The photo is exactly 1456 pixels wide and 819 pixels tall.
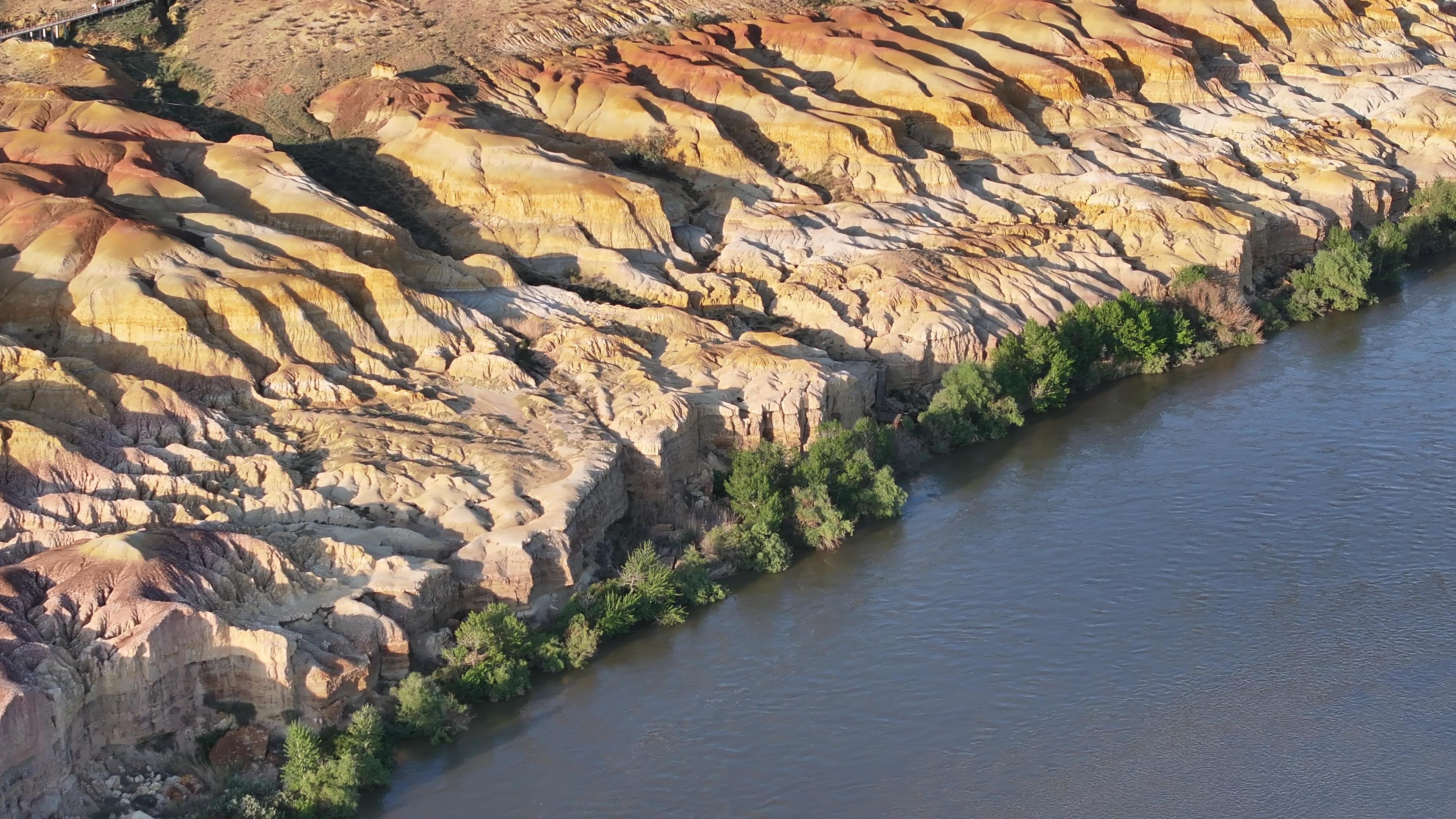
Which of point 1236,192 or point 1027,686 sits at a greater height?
point 1236,192

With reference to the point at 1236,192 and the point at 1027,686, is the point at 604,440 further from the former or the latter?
the point at 1236,192

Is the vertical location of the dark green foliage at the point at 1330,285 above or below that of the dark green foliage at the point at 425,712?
above

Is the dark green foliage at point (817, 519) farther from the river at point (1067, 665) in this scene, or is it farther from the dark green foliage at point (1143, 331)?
the dark green foliage at point (1143, 331)

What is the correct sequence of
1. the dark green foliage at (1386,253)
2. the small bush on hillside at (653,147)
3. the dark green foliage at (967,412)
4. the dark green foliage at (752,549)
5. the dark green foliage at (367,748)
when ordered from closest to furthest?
the dark green foliage at (367,748) → the dark green foliage at (752,549) → the dark green foliage at (967,412) → the small bush on hillside at (653,147) → the dark green foliage at (1386,253)

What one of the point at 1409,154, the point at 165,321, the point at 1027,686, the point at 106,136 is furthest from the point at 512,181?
the point at 1409,154

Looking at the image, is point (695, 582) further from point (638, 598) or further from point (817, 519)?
point (817, 519)

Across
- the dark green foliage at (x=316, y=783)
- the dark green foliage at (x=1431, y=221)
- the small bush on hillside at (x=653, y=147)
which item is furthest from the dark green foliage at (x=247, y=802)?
the dark green foliage at (x=1431, y=221)
